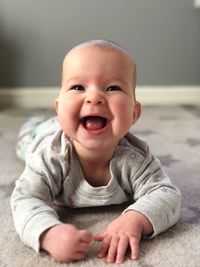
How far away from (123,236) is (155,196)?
11cm

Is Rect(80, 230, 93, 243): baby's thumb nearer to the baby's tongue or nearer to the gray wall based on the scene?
the baby's tongue

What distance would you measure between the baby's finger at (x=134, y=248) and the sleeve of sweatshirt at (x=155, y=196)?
5cm

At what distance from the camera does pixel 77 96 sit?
2.33ft

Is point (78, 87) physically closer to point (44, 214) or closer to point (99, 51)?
point (99, 51)

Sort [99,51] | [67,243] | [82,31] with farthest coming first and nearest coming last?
1. [82,31]
2. [99,51]
3. [67,243]

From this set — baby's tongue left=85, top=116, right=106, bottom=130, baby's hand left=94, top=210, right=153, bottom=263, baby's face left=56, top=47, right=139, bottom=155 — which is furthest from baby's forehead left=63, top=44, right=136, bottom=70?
baby's hand left=94, top=210, right=153, bottom=263

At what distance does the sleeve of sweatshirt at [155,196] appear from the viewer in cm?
69

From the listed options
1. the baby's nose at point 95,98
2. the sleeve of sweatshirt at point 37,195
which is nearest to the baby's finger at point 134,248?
the sleeve of sweatshirt at point 37,195

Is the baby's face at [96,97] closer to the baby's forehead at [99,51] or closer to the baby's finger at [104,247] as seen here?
the baby's forehead at [99,51]

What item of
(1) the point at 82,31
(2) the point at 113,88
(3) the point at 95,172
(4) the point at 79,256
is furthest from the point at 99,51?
(1) the point at 82,31

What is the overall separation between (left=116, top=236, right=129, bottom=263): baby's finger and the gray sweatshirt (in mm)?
65

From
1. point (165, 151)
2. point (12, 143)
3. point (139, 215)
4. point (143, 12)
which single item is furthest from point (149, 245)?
point (143, 12)

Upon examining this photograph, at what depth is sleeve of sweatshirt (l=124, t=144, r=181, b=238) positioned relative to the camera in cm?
69

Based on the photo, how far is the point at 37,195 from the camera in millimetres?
727
